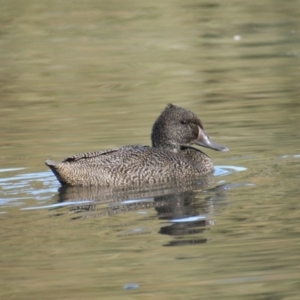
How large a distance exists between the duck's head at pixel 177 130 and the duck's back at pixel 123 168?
0.51m

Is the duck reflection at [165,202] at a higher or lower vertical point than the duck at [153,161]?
lower

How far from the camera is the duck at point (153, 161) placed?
33.0 feet

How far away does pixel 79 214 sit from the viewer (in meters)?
8.92

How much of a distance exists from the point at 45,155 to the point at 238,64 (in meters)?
7.13

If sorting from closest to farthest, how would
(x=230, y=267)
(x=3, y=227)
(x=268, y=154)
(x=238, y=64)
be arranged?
(x=230, y=267) → (x=3, y=227) → (x=268, y=154) → (x=238, y=64)

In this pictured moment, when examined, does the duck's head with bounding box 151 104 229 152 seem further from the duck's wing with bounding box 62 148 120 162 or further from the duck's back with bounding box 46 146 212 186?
the duck's wing with bounding box 62 148 120 162

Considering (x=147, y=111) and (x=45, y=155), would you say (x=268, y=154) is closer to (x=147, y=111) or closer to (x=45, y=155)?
(x=45, y=155)

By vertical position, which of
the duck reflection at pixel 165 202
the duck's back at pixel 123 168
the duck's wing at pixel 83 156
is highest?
the duck's wing at pixel 83 156

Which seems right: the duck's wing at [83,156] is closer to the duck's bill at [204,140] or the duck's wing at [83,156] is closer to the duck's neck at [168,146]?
the duck's neck at [168,146]

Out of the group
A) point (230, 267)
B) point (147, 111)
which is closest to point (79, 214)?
point (230, 267)

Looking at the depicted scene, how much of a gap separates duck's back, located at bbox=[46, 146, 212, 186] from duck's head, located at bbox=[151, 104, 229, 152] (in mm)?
507

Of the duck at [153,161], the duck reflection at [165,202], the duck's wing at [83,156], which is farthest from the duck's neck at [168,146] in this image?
the duck's wing at [83,156]

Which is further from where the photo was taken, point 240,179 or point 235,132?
point 235,132

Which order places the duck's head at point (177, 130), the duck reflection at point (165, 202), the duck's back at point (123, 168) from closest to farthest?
1. the duck reflection at point (165, 202)
2. the duck's back at point (123, 168)
3. the duck's head at point (177, 130)
